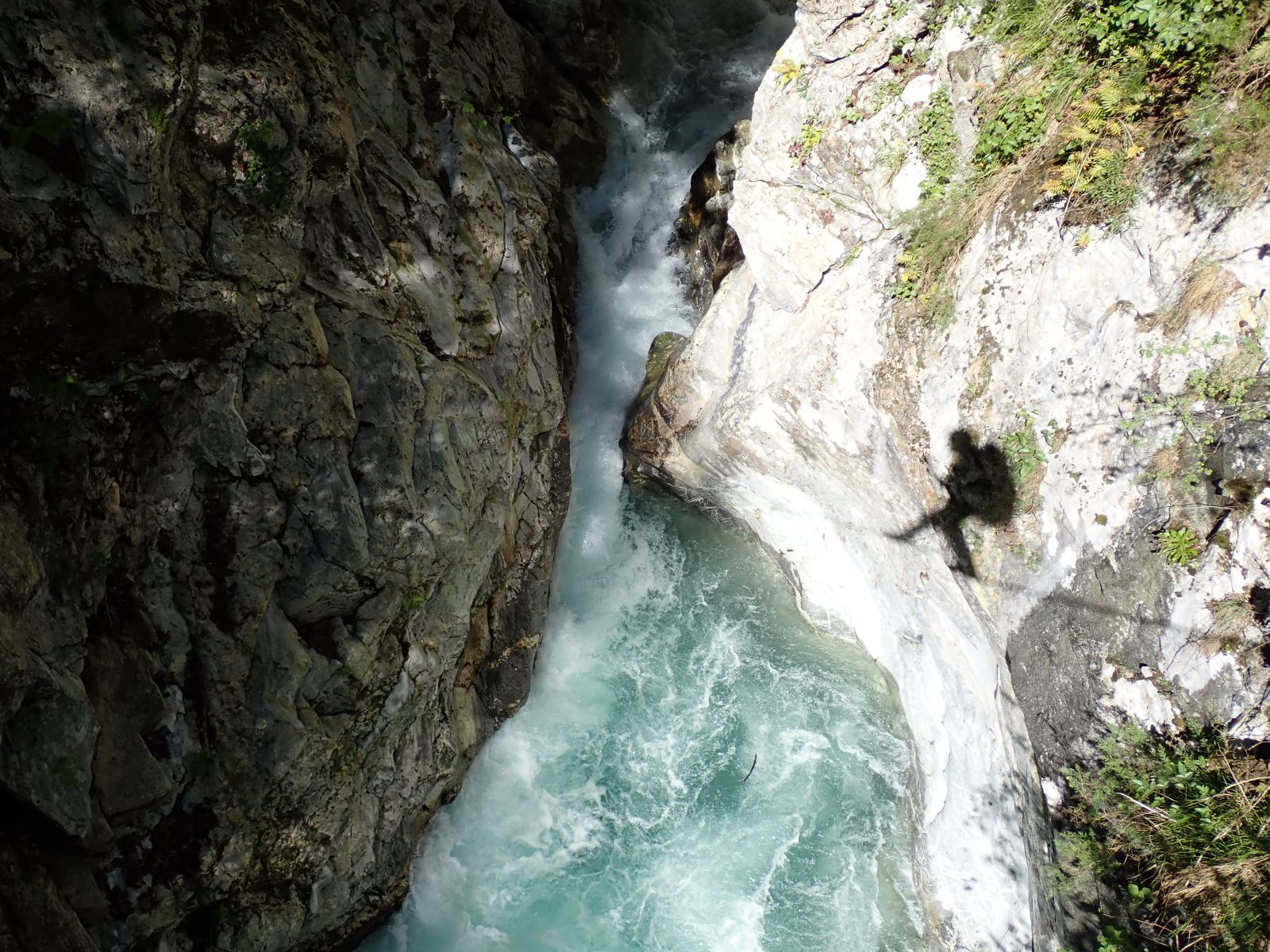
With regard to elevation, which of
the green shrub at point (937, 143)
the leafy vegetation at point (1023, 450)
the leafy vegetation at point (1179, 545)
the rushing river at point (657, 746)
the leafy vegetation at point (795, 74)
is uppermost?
the green shrub at point (937, 143)

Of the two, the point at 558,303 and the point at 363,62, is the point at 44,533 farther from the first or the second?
the point at 558,303

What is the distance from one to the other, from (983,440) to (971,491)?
49 cm

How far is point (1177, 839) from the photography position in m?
5.04

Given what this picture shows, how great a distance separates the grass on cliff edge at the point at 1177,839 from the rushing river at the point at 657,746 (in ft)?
10.3

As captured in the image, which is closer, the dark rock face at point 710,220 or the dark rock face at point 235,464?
the dark rock face at point 235,464

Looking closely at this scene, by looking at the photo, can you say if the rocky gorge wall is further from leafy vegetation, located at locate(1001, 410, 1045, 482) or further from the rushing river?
the rushing river

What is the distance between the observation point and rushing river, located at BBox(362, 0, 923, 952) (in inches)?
309

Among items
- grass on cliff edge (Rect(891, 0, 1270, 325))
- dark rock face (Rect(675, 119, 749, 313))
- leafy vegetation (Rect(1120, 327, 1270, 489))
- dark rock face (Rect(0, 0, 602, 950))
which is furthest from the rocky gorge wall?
dark rock face (Rect(0, 0, 602, 950))

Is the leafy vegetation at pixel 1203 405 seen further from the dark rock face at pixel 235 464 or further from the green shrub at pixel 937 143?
the dark rock face at pixel 235 464

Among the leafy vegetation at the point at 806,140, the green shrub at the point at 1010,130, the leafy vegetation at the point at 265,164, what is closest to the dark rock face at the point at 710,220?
the leafy vegetation at the point at 806,140

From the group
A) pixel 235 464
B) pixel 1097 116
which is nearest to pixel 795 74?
pixel 1097 116

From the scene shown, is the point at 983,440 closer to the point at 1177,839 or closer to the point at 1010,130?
the point at 1010,130

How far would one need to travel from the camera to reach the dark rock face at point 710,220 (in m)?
9.98

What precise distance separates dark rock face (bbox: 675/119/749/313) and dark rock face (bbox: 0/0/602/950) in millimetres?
3397
